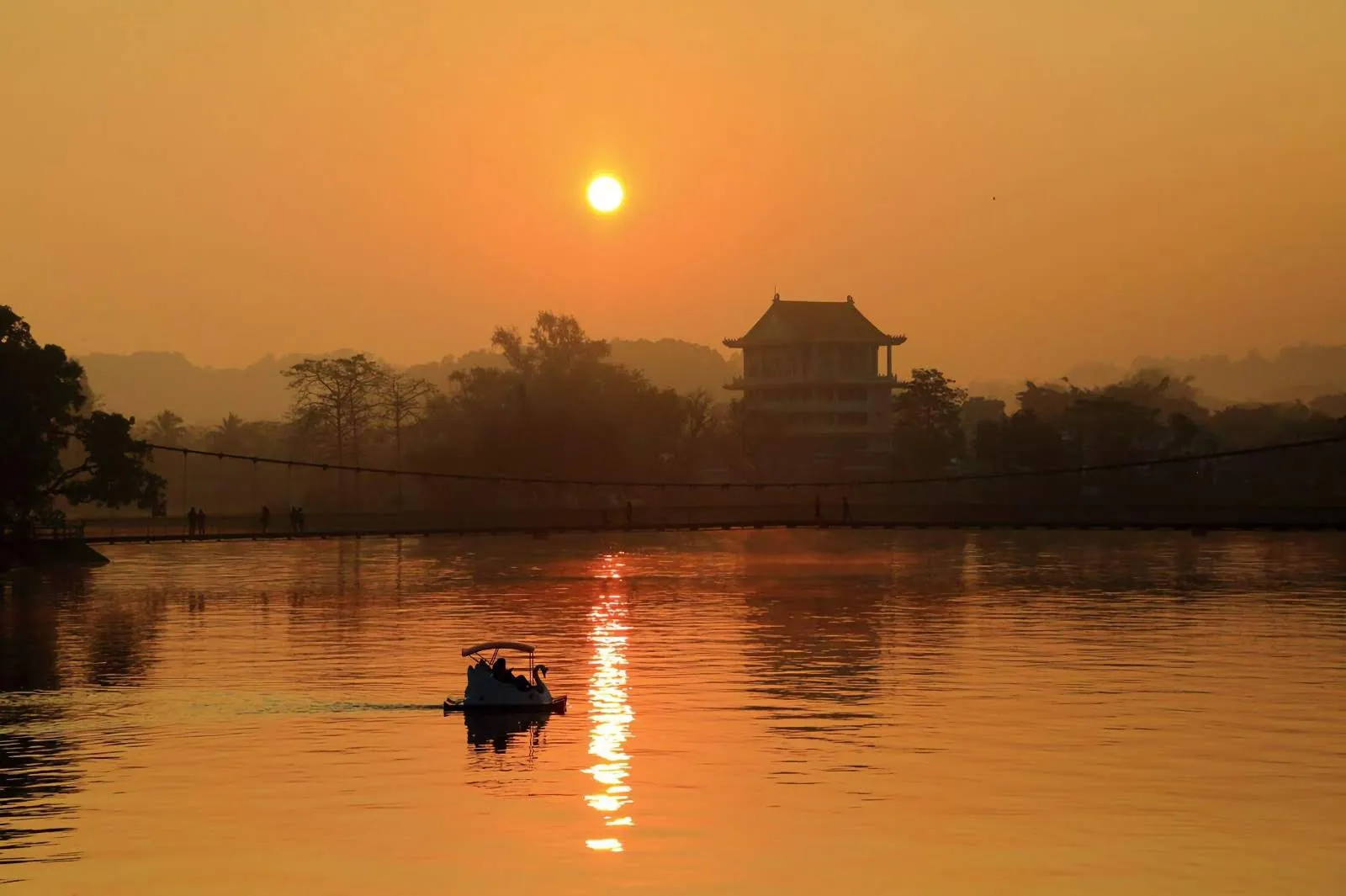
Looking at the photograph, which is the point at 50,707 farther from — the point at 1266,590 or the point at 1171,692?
the point at 1266,590

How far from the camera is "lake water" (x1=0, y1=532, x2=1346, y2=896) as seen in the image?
25.7 metres

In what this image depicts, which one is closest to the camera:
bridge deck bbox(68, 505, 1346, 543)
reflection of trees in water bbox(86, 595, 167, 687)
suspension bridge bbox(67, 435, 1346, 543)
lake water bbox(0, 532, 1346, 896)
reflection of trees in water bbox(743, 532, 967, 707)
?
lake water bbox(0, 532, 1346, 896)

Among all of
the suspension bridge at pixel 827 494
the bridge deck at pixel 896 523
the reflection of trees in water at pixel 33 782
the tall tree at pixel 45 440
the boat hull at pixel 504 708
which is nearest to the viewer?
the reflection of trees in water at pixel 33 782

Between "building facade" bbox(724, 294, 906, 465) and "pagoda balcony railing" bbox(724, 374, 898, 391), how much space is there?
8 cm

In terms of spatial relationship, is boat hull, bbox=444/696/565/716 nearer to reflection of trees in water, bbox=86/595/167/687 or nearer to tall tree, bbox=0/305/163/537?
reflection of trees in water, bbox=86/595/167/687

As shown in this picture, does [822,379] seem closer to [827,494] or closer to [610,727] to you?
[827,494]

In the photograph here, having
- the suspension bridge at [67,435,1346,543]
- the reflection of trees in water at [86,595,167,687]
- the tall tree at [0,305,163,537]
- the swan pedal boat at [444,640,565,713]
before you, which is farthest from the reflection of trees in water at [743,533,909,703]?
the tall tree at [0,305,163,537]

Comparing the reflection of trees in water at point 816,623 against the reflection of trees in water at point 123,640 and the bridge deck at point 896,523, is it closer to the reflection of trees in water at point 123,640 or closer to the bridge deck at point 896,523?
the bridge deck at point 896,523

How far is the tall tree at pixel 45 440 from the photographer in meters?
78.2

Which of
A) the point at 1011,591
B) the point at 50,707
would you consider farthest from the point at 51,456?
the point at 1011,591

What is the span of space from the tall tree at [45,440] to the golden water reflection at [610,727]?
2610 centimetres

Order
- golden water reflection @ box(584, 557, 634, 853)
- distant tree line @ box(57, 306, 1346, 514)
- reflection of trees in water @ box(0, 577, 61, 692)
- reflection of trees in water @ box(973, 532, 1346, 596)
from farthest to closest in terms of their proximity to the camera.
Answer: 1. distant tree line @ box(57, 306, 1346, 514)
2. reflection of trees in water @ box(973, 532, 1346, 596)
3. reflection of trees in water @ box(0, 577, 61, 692)
4. golden water reflection @ box(584, 557, 634, 853)

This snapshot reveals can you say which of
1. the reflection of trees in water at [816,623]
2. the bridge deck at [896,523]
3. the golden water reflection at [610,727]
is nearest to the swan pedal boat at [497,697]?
the golden water reflection at [610,727]

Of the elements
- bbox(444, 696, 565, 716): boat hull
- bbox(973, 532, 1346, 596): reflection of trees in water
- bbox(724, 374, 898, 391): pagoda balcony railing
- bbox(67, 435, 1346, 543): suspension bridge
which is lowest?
bbox(444, 696, 565, 716): boat hull
